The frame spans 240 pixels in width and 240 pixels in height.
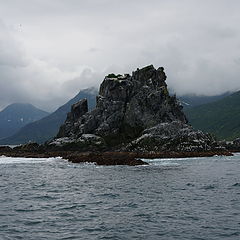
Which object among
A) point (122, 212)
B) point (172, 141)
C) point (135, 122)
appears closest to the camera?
point (122, 212)

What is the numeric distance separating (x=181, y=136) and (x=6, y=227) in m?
117

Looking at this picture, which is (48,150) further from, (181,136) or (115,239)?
(115,239)

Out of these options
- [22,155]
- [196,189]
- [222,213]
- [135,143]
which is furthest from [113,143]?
[222,213]

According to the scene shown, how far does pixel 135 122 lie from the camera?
511 feet

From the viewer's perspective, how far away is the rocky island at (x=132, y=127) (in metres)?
138

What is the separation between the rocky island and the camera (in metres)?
138

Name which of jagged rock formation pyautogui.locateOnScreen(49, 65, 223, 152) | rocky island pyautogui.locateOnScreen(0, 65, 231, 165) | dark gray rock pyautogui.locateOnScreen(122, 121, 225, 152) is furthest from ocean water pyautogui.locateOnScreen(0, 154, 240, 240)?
jagged rock formation pyautogui.locateOnScreen(49, 65, 223, 152)

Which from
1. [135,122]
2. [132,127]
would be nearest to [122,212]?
[132,127]

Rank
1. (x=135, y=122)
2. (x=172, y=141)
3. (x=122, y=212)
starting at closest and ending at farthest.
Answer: (x=122, y=212), (x=172, y=141), (x=135, y=122)

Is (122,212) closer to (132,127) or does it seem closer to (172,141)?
(172,141)

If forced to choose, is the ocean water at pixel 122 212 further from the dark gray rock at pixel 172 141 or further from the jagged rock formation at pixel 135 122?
the jagged rock formation at pixel 135 122

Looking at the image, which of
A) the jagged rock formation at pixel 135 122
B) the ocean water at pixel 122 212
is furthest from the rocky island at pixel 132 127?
the ocean water at pixel 122 212

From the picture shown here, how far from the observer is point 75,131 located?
551ft

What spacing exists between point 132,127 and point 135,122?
2.39 metres
